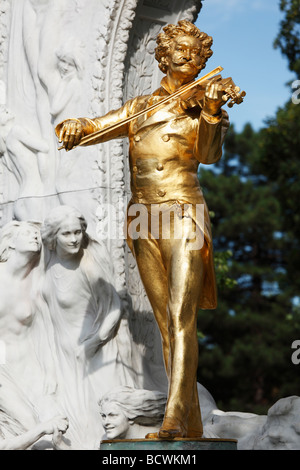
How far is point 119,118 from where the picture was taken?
20.4 ft

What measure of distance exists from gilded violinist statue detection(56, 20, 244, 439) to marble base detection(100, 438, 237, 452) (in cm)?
22

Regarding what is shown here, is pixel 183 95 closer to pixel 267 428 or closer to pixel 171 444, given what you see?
pixel 171 444

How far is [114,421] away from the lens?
21.1 ft

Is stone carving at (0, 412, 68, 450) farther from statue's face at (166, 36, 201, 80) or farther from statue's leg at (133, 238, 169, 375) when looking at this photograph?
statue's face at (166, 36, 201, 80)

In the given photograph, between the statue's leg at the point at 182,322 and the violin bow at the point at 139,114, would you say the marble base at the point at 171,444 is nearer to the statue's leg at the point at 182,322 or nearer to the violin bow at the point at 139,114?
the statue's leg at the point at 182,322

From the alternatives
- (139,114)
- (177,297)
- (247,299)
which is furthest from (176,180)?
(247,299)

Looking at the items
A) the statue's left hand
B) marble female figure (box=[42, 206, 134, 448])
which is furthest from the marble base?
the statue's left hand

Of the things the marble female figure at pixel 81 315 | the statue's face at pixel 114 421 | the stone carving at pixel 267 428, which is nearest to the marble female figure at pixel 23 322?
the marble female figure at pixel 81 315

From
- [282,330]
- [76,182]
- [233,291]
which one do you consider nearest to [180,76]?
[76,182]

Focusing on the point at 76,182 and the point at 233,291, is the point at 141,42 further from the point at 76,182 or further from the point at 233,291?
the point at 233,291

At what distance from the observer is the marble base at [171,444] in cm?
544

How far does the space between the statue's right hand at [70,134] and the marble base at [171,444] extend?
1.72 m
